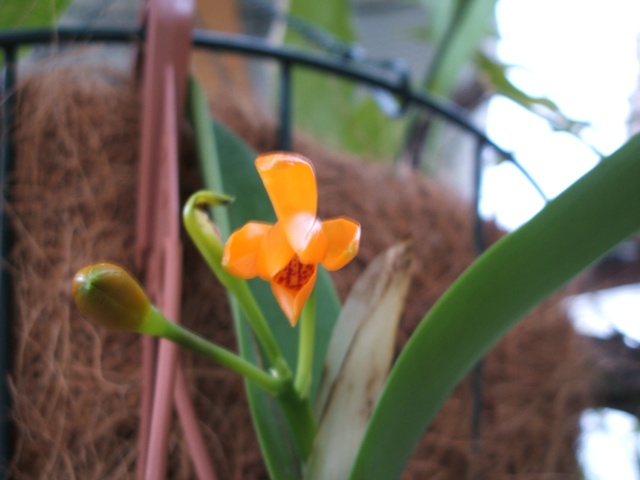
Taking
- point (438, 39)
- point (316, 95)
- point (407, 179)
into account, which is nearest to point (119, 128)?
point (407, 179)

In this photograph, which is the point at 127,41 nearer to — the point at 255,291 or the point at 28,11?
the point at 28,11

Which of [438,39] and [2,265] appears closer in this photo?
[2,265]

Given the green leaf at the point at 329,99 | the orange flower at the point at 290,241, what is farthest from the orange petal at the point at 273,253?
the green leaf at the point at 329,99

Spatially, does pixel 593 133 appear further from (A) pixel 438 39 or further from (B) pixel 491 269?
(B) pixel 491 269

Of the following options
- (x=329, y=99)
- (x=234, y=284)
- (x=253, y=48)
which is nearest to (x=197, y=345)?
(x=234, y=284)

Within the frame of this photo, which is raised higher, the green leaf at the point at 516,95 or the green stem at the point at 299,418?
the green leaf at the point at 516,95

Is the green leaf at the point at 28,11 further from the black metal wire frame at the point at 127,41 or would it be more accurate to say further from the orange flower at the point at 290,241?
the orange flower at the point at 290,241
